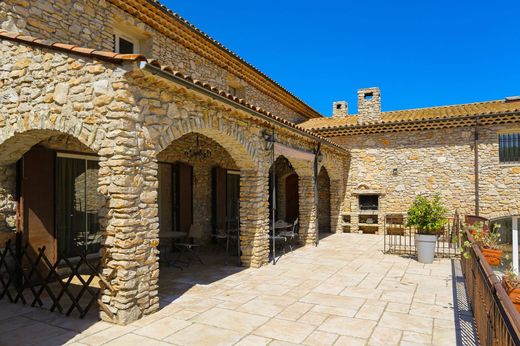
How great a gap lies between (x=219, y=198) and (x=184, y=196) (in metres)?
1.65

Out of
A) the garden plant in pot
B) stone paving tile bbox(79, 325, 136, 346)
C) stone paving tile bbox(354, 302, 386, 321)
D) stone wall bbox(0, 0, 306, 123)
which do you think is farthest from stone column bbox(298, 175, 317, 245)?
stone paving tile bbox(79, 325, 136, 346)

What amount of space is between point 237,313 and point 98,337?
1743 millimetres

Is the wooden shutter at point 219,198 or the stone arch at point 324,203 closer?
the wooden shutter at point 219,198

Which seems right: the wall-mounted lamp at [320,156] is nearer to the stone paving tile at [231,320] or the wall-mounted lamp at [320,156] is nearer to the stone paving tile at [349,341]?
the stone paving tile at [231,320]

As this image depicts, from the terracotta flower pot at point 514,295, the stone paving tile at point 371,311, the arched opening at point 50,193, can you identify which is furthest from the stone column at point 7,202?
the terracotta flower pot at point 514,295

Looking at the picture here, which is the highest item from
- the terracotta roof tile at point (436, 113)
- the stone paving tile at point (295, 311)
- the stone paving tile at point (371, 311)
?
the terracotta roof tile at point (436, 113)

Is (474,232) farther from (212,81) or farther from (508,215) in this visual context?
(212,81)

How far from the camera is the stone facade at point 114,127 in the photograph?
4480mm

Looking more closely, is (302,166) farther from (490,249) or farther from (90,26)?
(90,26)

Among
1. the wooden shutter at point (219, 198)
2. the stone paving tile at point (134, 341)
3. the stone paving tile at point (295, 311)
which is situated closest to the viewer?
the stone paving tile at point (134, 341)

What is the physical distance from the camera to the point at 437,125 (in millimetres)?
12688

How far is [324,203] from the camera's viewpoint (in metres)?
14.8

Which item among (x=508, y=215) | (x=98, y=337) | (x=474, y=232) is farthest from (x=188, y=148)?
(x=508, y=215)

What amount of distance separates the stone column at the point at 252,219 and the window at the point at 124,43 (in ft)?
12.8
